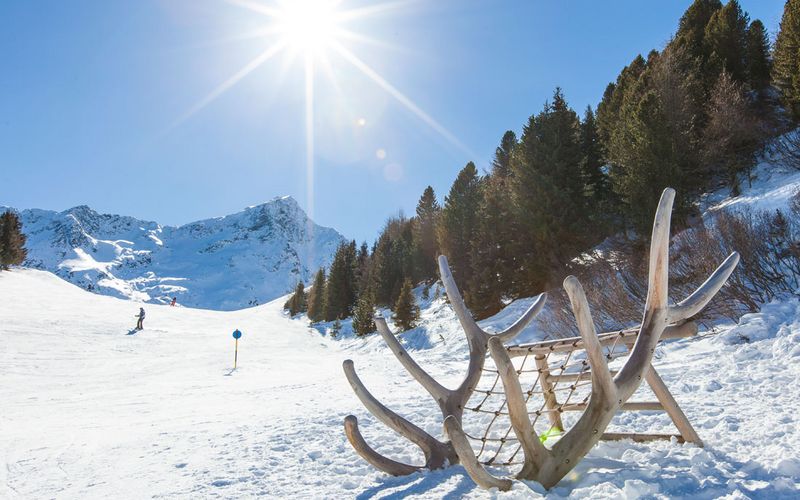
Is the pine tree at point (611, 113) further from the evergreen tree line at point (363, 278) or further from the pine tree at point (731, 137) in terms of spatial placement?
the evergreen tree line at point (363, 278)

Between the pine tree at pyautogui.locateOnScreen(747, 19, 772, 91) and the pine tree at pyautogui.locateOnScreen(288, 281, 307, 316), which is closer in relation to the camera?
the pine tree at pyautogui.locateOnScreen(747, 19, 772, 91)

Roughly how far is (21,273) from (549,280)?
4284 centimetres

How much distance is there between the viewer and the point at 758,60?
858 inches

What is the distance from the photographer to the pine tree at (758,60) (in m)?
21.6

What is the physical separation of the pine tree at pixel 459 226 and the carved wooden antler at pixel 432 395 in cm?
2090

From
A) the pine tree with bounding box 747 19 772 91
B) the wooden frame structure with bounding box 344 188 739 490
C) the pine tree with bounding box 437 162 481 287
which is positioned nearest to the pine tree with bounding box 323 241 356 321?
the pine tree with bounding box 437 162 481 287

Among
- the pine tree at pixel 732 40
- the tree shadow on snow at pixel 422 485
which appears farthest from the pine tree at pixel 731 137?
the tree shadow on snow at pixel 422 485

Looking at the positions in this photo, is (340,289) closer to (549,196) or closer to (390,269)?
(390,269)

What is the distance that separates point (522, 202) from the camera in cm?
1820

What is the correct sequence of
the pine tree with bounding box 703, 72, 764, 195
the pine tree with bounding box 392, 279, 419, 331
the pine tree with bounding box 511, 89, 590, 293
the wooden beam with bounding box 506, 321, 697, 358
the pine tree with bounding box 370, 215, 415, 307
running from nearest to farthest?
the wooden beam with bounding box 506, 321, 697, 358 < the pine tree with bounding box 703, 72, 764, 195 < the pine tree with bounding box 511, 89, 590, 293 < the pine tree with bounding box 392, 279, 419, 331 < the pine tree with bounding box 370, 215, 415, 307

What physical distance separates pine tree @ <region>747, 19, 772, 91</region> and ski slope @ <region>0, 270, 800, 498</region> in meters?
21.3

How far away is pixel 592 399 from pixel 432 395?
1.49 meters

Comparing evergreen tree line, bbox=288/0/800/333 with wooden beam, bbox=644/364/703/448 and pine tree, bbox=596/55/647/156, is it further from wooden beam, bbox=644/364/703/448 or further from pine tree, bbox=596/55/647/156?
wooden beam, bbox=644/364/703/448

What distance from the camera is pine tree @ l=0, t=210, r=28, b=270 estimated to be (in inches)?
1422
